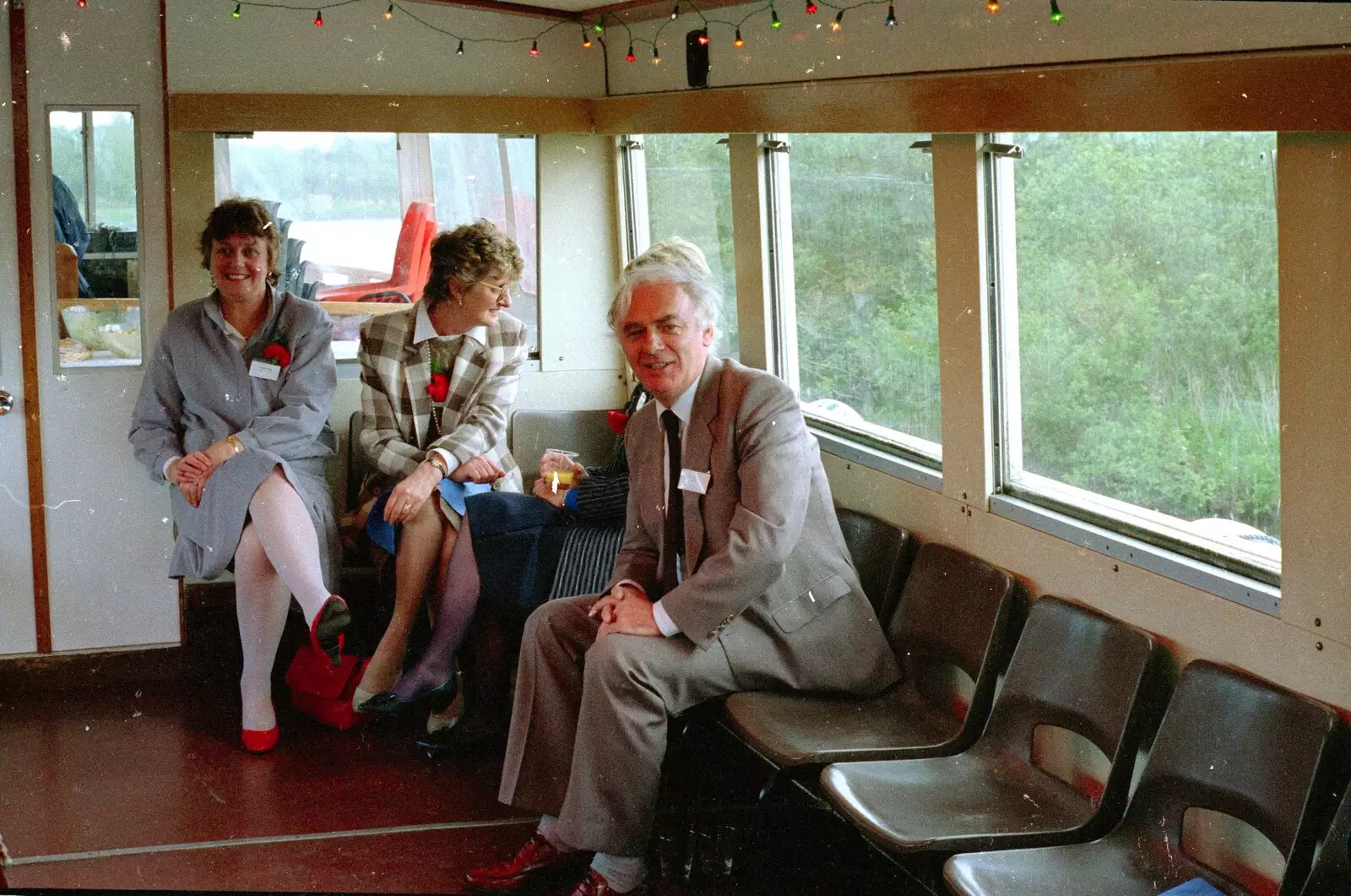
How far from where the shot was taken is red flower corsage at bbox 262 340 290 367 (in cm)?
531

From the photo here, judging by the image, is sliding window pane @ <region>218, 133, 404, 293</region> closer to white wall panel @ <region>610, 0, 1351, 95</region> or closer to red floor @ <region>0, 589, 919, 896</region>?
white wall panel @ <region>610, 0, 1351, 95</region>

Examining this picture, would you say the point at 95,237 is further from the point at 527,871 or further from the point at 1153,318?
the point at 1153,318

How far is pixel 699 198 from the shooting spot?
5660 mm

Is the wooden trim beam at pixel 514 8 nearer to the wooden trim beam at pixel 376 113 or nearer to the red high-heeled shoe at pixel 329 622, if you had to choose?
the wooden trim beam at pixel 376 113

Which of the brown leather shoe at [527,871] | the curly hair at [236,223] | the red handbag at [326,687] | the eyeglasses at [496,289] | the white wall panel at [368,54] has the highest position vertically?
the white wall panel at [368,54]

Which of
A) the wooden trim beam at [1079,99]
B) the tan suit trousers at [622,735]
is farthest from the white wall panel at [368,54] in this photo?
the tan suit trousers at [622,735]

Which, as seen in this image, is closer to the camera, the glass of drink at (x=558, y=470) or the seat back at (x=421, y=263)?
the glass of drink at (x=558, y=470)

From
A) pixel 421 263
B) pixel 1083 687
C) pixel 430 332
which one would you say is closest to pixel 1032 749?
pixel 1083 687

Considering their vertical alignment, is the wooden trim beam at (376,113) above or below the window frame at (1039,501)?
above

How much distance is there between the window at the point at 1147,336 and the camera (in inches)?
118

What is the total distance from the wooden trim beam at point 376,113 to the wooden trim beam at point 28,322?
0.53 metres

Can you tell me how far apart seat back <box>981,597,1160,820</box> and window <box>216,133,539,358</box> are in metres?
3.41

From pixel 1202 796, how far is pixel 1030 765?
63 cm

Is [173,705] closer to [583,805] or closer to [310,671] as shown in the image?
[310,671]
